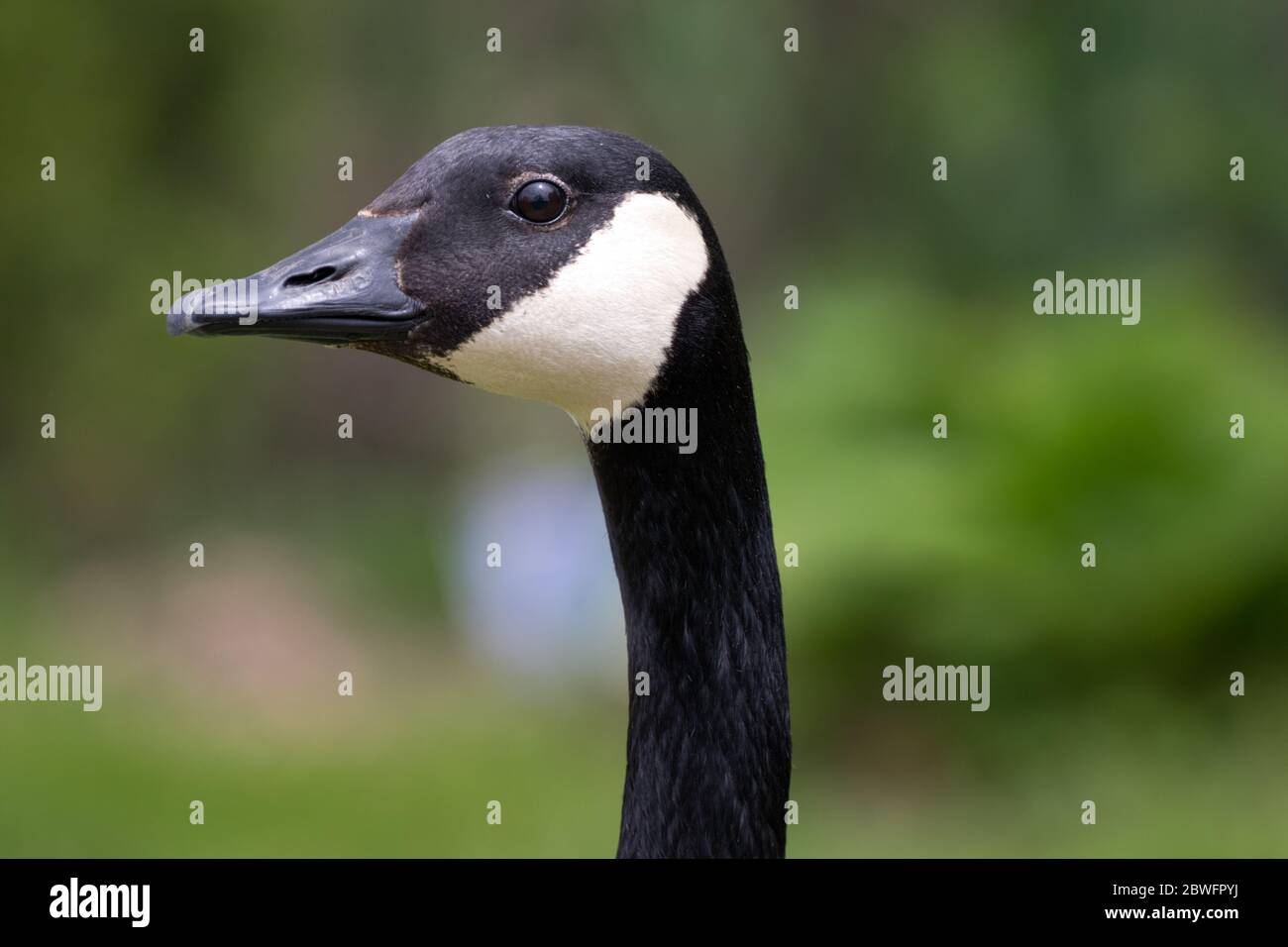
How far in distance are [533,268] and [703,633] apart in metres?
0.79

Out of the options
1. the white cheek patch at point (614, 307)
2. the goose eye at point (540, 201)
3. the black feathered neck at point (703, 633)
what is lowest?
the black feathered neck at point (703, 633)

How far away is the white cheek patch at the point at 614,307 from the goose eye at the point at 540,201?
93 mm

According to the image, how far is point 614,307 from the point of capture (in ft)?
8.75

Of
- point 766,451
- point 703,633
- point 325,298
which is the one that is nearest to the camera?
point 325,298

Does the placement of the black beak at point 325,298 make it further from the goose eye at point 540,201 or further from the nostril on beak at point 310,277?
the goose eye at point 540,201

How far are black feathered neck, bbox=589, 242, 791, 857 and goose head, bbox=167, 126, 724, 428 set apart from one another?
16 cm

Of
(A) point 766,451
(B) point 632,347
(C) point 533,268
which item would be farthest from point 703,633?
(A) point 766,451

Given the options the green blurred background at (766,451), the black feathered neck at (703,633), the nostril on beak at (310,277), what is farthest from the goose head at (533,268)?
the green blurred background at (766,451)

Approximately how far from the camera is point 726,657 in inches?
114

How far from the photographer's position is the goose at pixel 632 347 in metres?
2.68

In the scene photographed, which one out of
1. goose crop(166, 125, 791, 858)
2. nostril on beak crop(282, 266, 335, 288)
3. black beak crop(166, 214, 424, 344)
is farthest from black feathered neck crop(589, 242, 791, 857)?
nostril on beak crop(282, 266, 335, 288)

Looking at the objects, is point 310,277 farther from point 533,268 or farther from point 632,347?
point 632,347

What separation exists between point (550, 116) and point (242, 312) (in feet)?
28.1
